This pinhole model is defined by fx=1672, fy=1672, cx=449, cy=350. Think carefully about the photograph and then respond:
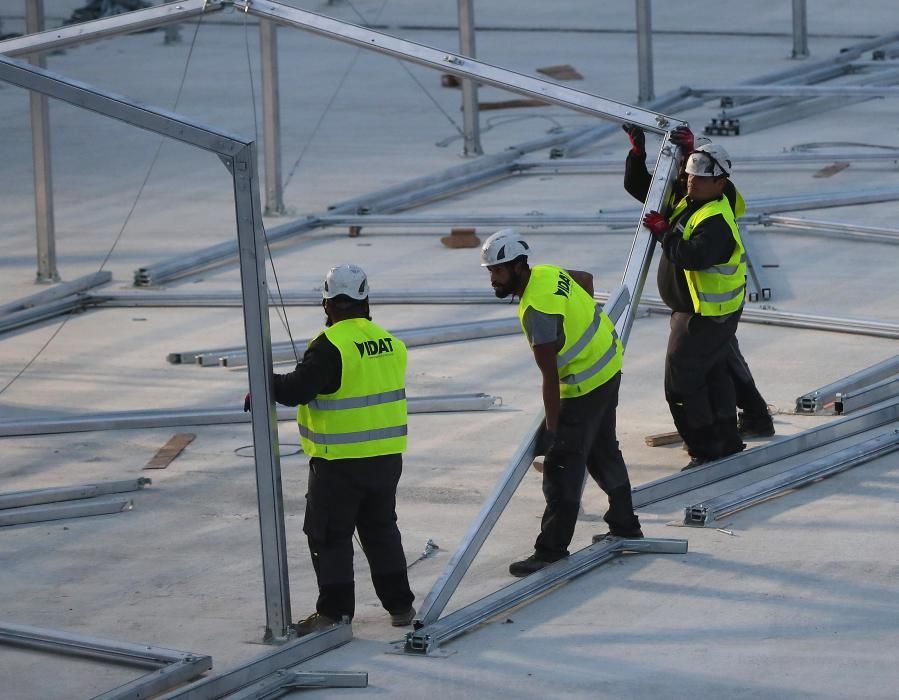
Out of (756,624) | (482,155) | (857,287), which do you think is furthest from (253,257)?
(482,155)

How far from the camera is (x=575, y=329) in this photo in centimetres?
791

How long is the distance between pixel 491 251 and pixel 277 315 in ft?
21.6

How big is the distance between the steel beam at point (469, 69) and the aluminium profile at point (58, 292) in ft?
14.3

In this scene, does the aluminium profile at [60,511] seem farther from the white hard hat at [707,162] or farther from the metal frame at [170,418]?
the white hard hat at [707,162]

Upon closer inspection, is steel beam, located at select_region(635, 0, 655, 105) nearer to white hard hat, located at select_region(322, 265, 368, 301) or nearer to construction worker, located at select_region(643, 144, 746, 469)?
construction worker, located at select_region(643, 144, 746, 469)

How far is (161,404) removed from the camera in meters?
11.7

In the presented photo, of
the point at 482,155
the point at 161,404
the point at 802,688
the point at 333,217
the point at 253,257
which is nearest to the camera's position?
the point at 802,688

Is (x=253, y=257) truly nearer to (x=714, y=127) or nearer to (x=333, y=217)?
(x=333, y=217)

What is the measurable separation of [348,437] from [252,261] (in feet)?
2.86

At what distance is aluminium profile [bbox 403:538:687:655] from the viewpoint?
708 cm

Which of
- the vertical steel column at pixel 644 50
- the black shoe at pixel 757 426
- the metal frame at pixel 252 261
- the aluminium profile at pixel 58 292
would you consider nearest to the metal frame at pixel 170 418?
the black shoe at pixel 757 426

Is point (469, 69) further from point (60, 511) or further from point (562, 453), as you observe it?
point (60, 511)

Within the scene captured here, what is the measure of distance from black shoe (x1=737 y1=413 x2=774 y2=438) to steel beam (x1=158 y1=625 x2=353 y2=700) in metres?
3.64

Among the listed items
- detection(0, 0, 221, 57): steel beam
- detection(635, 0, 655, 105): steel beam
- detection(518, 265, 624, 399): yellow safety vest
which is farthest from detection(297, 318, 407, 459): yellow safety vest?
detection(635, 0, 655, 105): steel beam
